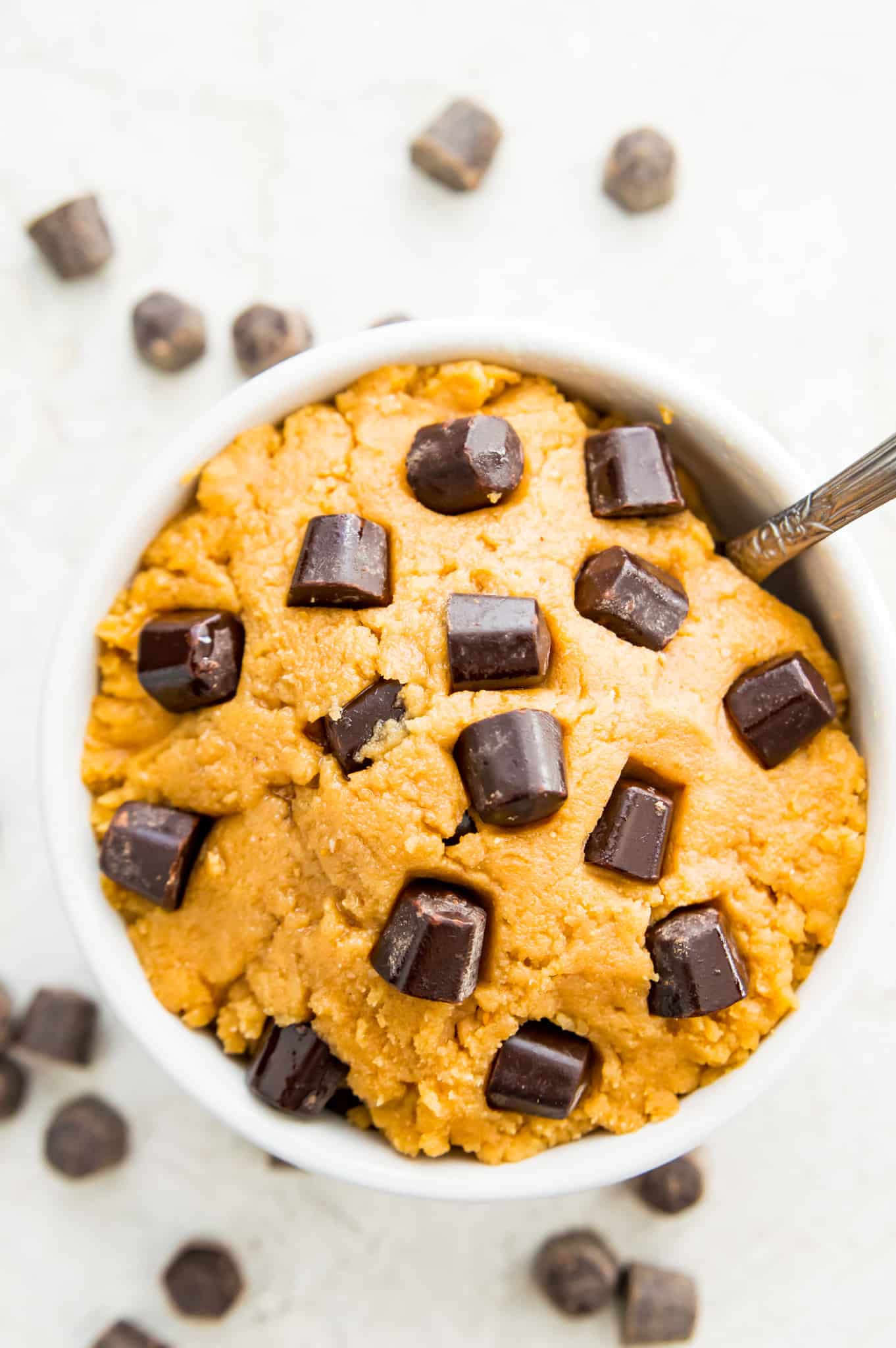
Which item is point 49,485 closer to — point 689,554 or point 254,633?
point 254,633

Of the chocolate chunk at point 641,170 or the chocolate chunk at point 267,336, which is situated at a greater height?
the chocolate chunk at point 641,170

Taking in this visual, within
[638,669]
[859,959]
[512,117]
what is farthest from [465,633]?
[512,117]

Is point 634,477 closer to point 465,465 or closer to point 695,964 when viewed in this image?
point 465,465

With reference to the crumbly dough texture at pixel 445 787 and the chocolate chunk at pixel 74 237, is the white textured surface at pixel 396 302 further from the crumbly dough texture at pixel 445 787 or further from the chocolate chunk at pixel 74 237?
the crumbly dough texture at pixel 445 787

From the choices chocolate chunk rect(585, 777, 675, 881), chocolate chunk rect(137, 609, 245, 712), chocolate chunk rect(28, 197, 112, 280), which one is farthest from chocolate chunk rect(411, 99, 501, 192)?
chocolate chunk rect(585, 777, 675, 881)

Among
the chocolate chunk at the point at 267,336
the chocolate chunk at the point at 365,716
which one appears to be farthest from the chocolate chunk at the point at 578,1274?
the chocolate chunk at the point at 267,336

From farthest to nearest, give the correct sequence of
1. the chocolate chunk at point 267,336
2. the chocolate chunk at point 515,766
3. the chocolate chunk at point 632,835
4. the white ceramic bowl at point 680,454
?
1. the chocolate chunk at point 267,336
2. the white ceramic bowl at point 680,454
3. the chocolate chunk at point 632,835
4. the chocolate chunk at point 515,766
